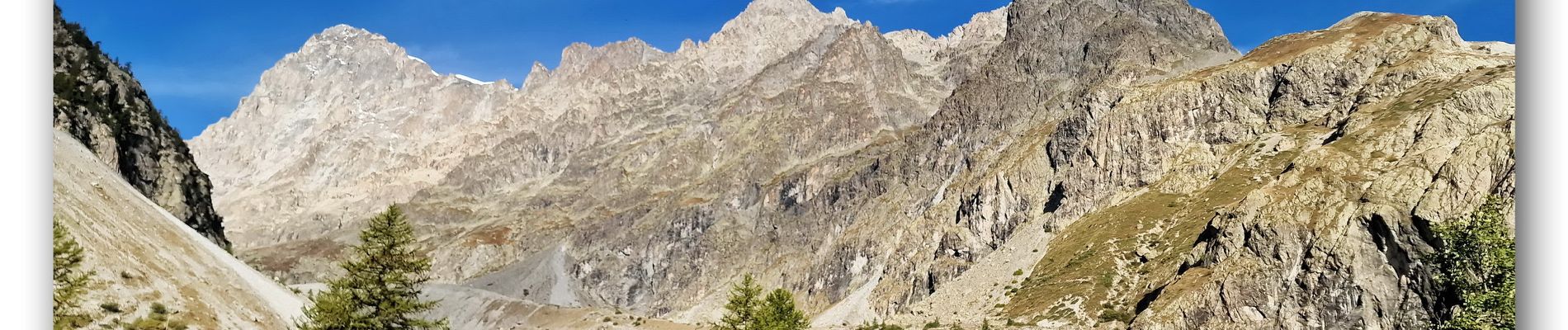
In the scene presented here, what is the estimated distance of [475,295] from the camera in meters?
197

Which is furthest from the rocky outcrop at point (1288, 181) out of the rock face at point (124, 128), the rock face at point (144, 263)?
the rock face at point (124, 128)

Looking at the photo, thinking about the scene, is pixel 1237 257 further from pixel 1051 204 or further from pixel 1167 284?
pixel 1051 204

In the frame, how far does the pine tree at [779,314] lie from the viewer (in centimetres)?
6116

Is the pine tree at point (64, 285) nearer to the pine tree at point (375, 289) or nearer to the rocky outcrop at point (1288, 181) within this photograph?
the pine tree at point (375, 289)

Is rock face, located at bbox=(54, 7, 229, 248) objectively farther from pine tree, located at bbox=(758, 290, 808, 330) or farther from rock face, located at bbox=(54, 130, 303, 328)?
pine tree, located at bbox=(758, 290, 808, 330)

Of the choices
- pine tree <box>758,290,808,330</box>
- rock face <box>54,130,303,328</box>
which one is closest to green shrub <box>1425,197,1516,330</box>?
rock face <box>54,130,303,328</box>

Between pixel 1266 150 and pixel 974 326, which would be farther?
pixel 1266 150

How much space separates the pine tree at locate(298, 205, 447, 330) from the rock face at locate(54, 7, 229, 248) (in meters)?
28.0

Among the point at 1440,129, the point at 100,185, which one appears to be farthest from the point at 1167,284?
the point at 100,185

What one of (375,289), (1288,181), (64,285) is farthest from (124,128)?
(1288,181)

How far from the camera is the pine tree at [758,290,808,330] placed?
201ft
